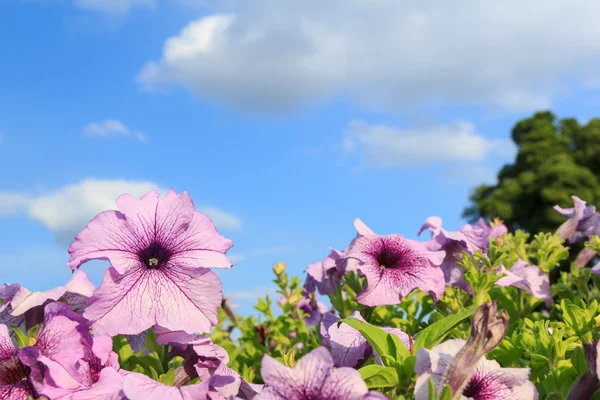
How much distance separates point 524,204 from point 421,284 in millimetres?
29367

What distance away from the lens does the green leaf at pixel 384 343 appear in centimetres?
165

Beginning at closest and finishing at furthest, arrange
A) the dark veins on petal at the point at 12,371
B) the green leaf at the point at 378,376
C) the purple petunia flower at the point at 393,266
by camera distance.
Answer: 1. the green leaf at the point at 378,376
2. the dark veins on petal at the point at 12,371
3. the purple petunia flower at the point at 393,266

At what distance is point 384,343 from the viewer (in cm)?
170

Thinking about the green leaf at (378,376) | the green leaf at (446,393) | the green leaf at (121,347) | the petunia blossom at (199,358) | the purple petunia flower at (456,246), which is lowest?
the green leaf at (446,393)

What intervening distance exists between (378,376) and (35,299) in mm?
1139

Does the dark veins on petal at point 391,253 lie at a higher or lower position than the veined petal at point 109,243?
higher

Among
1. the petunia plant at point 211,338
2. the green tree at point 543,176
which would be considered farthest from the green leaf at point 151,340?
the green tree at point 543,176

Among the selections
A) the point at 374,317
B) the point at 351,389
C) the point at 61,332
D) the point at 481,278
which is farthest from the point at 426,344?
the point at 374,317

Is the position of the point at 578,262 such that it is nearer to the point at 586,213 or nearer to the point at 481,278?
the point at 586,213

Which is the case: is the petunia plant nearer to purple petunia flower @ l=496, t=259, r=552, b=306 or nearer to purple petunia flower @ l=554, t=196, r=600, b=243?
purple petunia flower @ l=496, t=259, r=552, b=306

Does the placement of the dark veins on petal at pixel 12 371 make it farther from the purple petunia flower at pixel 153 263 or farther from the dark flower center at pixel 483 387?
the dark flower center at pixel 483 387

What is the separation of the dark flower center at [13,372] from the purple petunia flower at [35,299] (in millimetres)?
270

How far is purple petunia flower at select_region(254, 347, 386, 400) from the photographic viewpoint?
1.31 meters

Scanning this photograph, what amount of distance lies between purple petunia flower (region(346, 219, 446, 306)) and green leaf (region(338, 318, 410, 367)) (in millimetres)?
638
